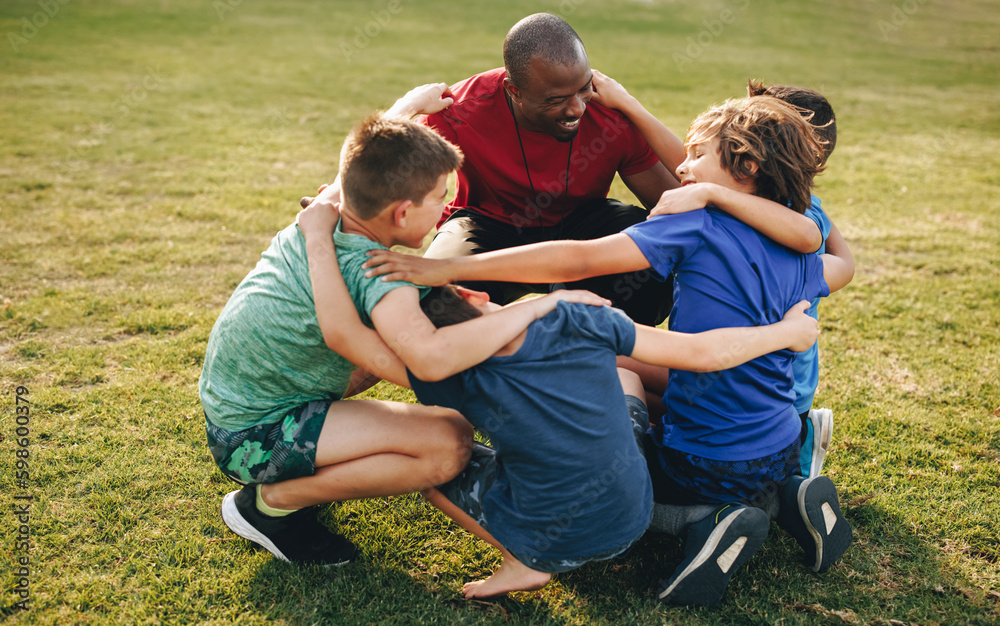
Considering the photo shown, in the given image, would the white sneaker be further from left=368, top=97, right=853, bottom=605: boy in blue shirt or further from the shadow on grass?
the shadow on grass

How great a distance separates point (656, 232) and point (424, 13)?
2045cm

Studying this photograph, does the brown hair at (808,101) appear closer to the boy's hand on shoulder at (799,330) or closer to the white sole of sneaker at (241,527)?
the boy's hand on shoulder at (799,330)

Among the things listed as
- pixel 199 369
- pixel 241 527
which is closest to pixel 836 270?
pixel 241 527

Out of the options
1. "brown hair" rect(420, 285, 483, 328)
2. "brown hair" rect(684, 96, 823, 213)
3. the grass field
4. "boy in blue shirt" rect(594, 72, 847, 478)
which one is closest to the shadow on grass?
the grass field

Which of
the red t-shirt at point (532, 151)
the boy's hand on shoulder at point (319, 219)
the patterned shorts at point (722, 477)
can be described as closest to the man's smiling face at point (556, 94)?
the red t-shirt at point (532, 151)

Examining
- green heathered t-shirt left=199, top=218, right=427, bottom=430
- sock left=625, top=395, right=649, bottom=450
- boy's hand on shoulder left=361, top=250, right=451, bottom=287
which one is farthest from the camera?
sock left=625, top=395, right=649, bottom=450

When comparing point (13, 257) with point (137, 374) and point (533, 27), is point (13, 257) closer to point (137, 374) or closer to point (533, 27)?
point (137, 374)

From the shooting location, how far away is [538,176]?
12.2 feet

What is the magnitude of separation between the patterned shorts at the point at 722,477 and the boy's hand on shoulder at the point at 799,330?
0.37m

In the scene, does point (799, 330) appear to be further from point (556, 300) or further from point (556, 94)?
point (556, 94)

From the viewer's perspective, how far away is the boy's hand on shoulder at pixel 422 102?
3146 millimetres

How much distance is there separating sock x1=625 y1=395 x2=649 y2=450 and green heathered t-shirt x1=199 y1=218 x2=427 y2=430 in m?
0.91

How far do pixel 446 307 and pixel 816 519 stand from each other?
1.38 metres

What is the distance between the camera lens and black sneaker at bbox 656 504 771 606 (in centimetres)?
219
